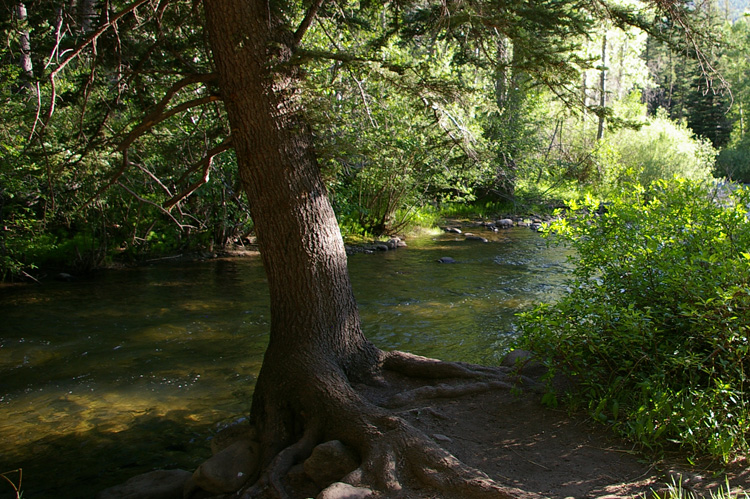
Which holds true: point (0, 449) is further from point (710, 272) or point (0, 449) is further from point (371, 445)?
point (710, 272)

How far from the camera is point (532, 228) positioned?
21281 millimetres

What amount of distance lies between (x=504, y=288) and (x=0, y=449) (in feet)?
28.3

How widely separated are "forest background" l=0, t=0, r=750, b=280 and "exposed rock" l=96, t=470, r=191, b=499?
2.25 meters

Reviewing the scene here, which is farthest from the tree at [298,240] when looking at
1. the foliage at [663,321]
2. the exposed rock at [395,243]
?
the exposed rock at [395,243]

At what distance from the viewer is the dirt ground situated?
3240mm

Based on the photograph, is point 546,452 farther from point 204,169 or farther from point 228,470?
point 204,169

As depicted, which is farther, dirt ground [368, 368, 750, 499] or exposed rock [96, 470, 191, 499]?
exposed rock [96, 470, 191, 499]

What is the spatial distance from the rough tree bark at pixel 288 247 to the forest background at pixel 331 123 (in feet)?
1.03

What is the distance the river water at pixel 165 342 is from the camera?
5.32 meters

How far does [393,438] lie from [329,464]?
1.58 ft

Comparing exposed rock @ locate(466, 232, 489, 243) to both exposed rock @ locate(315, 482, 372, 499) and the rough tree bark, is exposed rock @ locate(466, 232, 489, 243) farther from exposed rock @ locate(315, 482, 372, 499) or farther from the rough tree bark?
exposed rock @ locate(315, 482, 372, 499)

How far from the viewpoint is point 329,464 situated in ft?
12.8

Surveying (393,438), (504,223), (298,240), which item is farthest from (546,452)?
(504,223)

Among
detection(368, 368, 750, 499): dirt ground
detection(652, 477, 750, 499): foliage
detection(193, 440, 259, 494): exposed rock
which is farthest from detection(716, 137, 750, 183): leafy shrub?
detection(193, 440, 259, 494): exposed rock
